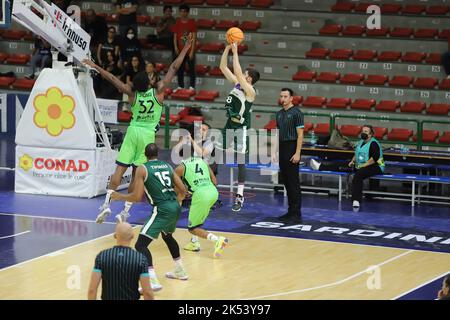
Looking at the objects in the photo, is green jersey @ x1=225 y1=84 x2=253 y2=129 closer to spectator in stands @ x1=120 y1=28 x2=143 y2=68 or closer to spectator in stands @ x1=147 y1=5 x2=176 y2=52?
spectator in stands @ x1=120 y1=28 x2=143 y2=68

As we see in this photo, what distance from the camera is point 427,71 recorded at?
963 inches

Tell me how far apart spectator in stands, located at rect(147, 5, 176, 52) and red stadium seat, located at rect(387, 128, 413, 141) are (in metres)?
7.02

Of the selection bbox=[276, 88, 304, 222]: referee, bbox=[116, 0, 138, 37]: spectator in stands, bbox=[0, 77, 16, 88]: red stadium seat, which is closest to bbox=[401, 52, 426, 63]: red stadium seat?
bbox=[116, 0, 138, 37]: spectator in stands

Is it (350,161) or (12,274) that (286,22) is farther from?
(12,274)

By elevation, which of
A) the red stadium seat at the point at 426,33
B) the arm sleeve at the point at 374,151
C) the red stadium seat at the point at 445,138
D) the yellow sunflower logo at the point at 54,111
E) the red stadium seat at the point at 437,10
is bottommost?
the arm sleeve at the point at 374,151

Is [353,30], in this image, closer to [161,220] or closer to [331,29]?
[331,29]

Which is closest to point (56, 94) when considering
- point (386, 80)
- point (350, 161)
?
point (350, 161)

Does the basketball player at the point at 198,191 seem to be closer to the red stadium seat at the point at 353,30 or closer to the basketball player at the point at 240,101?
the basketball player at the point at 240,101

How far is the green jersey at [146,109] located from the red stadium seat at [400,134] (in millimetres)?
8355

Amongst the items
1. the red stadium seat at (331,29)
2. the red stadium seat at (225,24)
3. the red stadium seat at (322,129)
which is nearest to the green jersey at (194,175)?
the red stadium seat at (322,129)

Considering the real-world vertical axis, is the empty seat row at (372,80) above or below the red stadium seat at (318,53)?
below

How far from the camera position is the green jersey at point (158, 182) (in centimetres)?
1134

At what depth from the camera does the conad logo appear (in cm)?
1742
